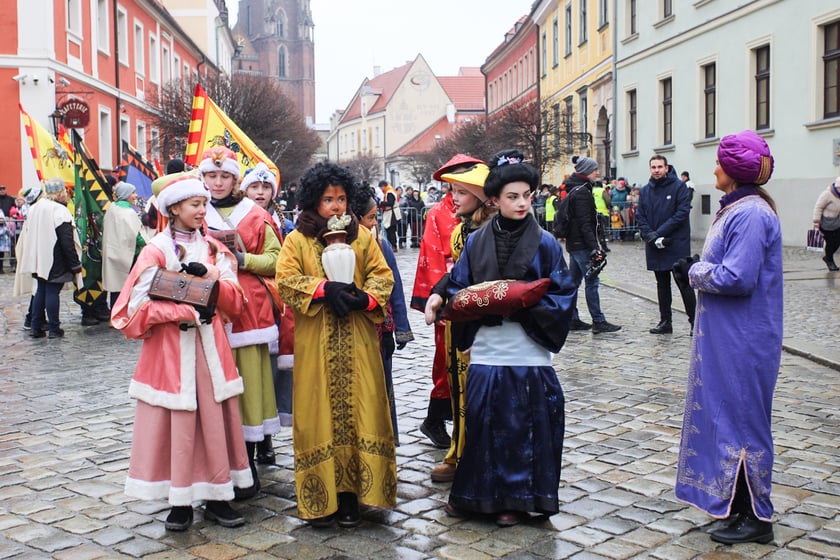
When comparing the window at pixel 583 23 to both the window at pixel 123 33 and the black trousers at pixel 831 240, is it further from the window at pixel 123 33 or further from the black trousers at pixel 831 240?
the black trousers at pixel 831 240

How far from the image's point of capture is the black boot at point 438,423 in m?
5.94

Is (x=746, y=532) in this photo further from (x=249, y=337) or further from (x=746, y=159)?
(x=249, y=337)

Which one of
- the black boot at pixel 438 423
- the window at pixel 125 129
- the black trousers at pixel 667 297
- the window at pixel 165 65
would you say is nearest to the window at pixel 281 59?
the window at pixel 165 65

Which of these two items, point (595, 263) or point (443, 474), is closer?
point (443, 474)

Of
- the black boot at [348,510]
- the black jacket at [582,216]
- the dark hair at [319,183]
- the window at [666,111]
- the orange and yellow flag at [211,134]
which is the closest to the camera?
the black boot at [348,510]

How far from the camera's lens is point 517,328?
4.47m

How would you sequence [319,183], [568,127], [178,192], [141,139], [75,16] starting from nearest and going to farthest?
[178,192] → [319,183] → [75,16] → [568,127] → [141,139]

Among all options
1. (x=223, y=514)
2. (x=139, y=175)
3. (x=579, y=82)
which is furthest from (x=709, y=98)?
(x=223, y=514)

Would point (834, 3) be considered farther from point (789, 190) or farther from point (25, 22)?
point (25, 22)

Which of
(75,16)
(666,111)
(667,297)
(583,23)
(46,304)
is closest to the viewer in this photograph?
(667,297)

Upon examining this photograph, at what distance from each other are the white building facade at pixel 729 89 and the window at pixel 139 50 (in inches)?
684

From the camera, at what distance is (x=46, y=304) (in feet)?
37.3

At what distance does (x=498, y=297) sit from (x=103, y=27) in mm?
29051

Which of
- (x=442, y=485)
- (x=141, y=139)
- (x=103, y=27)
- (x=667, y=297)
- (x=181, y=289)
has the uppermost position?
(x=103, y=27)
